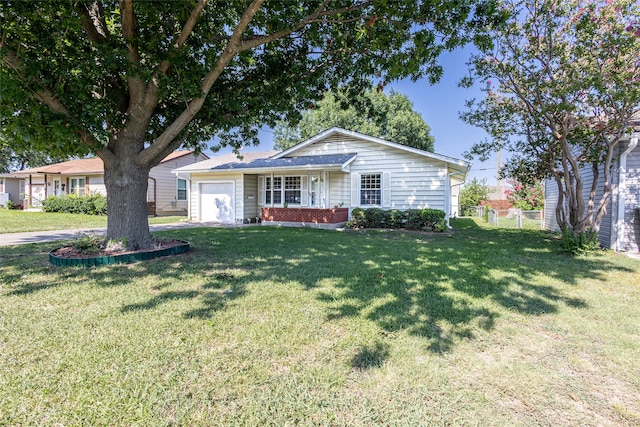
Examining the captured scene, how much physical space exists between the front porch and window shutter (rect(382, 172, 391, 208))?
175 cm

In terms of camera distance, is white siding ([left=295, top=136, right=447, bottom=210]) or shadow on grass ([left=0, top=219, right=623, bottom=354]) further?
white siding ([left=295, top=136, right=447, bottom=210])

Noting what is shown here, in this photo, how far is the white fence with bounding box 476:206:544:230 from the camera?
16.5 m

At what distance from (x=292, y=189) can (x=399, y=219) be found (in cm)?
531

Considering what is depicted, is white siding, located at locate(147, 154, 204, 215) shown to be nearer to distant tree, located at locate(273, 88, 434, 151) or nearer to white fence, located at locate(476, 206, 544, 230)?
distant tree, located at locate(273, 88, 434, 151)

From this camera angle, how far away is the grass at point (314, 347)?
2127 mm

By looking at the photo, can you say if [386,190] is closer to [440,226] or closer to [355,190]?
[355,190]

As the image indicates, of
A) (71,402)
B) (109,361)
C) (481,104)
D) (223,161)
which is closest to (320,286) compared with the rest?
(109,361)

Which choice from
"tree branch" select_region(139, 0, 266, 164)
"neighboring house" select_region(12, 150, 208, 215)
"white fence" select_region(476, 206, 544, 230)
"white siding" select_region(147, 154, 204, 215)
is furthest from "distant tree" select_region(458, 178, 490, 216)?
"tree branch" select_region(139, 0, 266, 164)

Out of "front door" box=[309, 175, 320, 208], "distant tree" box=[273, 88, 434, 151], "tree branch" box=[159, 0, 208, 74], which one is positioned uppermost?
"distant tree" box=[273, 88, 434, 151]

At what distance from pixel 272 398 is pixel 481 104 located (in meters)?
11.0

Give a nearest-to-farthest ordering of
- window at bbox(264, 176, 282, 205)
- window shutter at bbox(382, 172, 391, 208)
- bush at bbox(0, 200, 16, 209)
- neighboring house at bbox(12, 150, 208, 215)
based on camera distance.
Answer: window shutter at bbox(382, 172, 391, 208) → window at bbox(264, 176, 282, 205) → neighboring house at bbox(12, 150, 208, 215) → bush at bbox(0, 200, 16, 209)

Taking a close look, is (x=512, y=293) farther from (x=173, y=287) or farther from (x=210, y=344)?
(x=173, y=287)

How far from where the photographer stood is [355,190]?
1406 centimetres

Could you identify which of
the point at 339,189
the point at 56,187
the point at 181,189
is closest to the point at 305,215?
the point at 339,189
